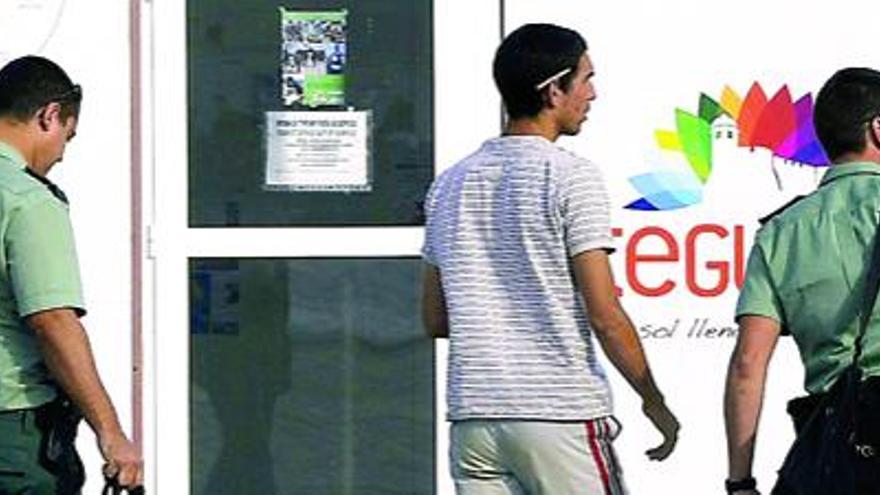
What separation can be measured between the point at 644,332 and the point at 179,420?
1579 millimetres

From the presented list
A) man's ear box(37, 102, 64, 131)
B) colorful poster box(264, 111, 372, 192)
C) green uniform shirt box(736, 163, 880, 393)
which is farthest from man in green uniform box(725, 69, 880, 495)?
colorful poster box(264, 111, 372, 192)

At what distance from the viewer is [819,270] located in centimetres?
473

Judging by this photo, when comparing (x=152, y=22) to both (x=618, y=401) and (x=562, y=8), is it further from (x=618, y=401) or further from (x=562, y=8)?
(x=618, y=401)

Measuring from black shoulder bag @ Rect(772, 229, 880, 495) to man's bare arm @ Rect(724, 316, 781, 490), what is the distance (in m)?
0.10

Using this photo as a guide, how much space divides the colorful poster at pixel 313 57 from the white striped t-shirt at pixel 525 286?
89.7 inches

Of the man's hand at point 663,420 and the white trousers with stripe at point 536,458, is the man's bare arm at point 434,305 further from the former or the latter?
the man's hand at point 663,420

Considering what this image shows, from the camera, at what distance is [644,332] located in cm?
698

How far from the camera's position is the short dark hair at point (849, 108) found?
4.77 m

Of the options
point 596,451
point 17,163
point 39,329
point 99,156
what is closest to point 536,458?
point 596,451

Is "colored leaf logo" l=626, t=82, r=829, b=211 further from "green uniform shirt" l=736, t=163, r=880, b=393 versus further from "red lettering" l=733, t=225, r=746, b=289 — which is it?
"green uniform shirt" l=736, t=163, r=880, b=393

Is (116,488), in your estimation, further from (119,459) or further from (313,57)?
(313,57)

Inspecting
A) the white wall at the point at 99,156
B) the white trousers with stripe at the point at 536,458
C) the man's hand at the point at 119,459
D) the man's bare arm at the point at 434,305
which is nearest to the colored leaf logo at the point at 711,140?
the white wall at the point at 99,156

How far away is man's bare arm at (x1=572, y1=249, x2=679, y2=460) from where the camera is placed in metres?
4.80

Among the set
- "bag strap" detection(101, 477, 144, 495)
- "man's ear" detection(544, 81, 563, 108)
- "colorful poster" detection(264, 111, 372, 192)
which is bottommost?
"bag strap" detection(101, 477, 144, 495)
